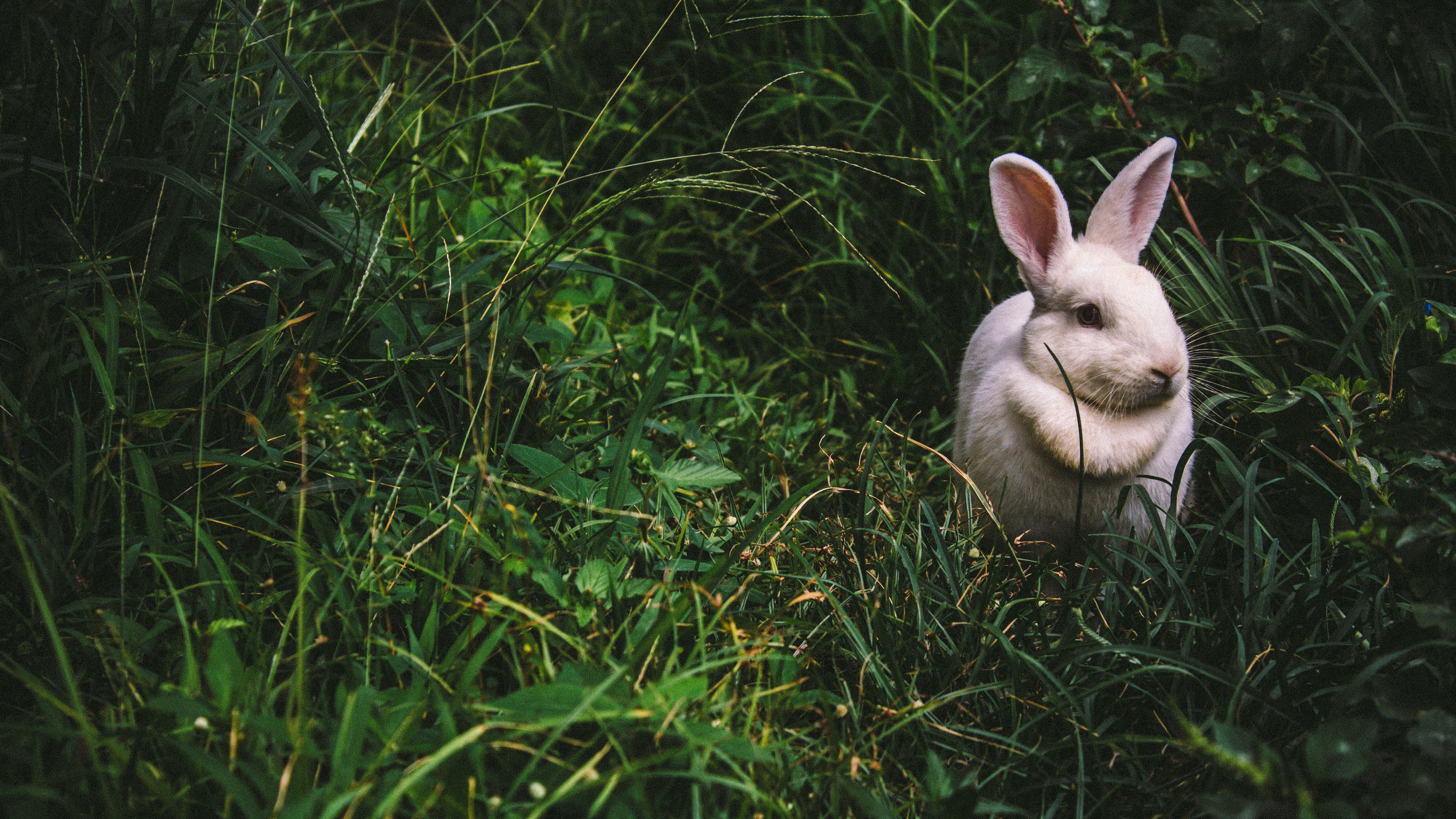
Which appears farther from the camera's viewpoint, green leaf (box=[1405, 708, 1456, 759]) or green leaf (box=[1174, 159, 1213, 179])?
green leaf (box=[1174, 159, 1213, 179])

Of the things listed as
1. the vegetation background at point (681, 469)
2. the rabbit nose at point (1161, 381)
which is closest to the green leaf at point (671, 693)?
the vegetation background at point (681, 469)

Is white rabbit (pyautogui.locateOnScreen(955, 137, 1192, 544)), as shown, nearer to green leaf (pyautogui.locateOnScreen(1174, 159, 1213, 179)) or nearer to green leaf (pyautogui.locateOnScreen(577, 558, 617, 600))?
green leaf (pyautogui.locateOnScreen(1174, 159, 1213, 179))

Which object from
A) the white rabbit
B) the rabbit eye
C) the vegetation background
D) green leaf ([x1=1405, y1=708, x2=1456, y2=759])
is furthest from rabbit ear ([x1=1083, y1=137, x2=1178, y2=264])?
green leaf ([x1=1405, y1=708, x2=1456, y2=759])

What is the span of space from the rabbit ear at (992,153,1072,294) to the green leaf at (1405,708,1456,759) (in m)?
1.40

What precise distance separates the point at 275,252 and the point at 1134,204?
232 cm

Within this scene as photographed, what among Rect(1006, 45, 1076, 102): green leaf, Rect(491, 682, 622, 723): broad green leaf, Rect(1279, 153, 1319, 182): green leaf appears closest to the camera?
Rect(491, 682, 622, 723): broad green leaf

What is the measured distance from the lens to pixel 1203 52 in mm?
2963

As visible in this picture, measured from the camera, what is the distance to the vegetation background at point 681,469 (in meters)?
1.58

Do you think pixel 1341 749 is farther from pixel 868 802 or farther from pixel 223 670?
pixel 223 670

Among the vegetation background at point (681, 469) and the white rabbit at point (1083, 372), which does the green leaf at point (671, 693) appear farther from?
the white rabbit at point (1083, 372)

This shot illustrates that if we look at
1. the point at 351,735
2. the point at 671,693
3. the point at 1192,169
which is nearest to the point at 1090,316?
the point at 1192,169

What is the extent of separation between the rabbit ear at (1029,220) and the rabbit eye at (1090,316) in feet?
0.44

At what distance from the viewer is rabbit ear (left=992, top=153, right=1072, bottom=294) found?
100 inches

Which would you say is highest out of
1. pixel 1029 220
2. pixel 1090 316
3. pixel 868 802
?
pixel 1029 220
